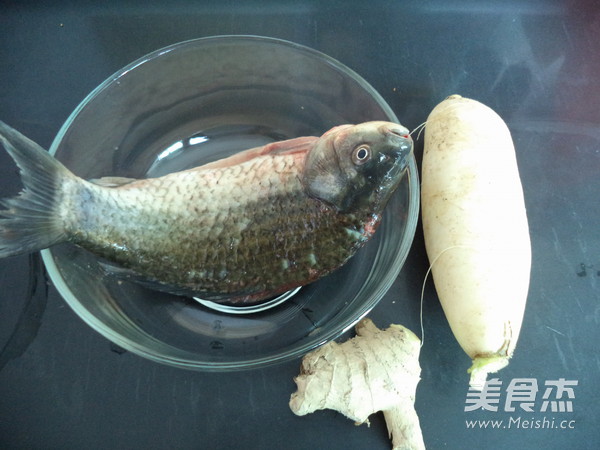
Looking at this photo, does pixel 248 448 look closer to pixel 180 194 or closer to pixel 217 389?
pixel 217 389

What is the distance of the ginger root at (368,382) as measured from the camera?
2.69ft

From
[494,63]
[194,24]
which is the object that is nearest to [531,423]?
[494,63]

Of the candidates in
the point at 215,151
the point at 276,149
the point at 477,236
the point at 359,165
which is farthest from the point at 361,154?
the point at 215,151

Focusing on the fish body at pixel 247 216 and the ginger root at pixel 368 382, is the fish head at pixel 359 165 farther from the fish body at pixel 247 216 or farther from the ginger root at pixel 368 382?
the ginger root at pixel 368 382

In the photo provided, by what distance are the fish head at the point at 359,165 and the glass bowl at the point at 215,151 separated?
10cm

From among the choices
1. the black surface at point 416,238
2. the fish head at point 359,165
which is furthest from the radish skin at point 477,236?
the fish head at point 359,165

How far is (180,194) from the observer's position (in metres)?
0.77

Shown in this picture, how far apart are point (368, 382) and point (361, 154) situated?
0.35 m

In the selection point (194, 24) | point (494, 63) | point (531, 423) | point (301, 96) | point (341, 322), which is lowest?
point (531, 423)

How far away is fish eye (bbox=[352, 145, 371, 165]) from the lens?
0.71m

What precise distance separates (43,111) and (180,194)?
499 millimetres

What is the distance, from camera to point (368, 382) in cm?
82

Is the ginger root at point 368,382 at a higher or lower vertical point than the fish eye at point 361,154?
lower

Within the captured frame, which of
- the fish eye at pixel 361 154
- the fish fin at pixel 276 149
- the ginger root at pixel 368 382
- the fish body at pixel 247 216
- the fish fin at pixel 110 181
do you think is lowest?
the ginger root at pixel 368 382
